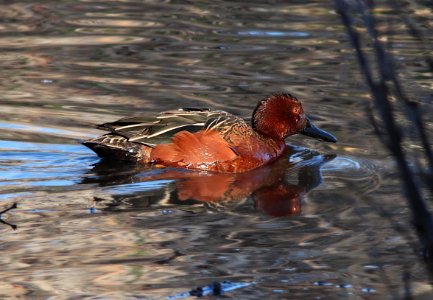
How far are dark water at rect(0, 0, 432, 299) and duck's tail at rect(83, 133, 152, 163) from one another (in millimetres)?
119

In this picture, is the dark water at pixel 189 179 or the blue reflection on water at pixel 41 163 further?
the blue reflection on water at pixel 41 163

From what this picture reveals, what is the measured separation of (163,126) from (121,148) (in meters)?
0.38

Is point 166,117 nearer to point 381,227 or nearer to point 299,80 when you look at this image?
point 381,227

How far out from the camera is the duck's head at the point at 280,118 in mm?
8391

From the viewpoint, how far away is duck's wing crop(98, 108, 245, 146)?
7.88 metres

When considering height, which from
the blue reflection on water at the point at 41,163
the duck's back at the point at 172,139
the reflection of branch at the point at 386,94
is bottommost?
the blue reflection on water at the point at 41,163

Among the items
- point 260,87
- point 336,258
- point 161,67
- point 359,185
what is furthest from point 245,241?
point 161,67

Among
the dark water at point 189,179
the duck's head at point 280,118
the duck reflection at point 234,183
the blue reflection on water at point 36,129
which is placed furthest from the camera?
the blue reflection on water at point 36,129

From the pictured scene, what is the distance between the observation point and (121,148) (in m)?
7.89

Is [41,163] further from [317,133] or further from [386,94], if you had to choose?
[386,94]

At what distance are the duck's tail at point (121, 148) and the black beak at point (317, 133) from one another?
4.75 ft

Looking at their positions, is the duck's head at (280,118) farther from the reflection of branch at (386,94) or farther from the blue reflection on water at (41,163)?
the reflection of branch at (386,94)

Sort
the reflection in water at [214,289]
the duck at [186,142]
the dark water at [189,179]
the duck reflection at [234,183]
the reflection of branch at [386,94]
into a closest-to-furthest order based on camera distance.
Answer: the reflection of branch at [386,94]
the reflection in water at [214,289]
the dark water at [189,179]
the duck reflection at [234,183]
the duck at [186,142]

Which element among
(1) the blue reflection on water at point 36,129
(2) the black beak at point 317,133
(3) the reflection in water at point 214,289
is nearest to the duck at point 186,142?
(2) the black beak at point 317,133
